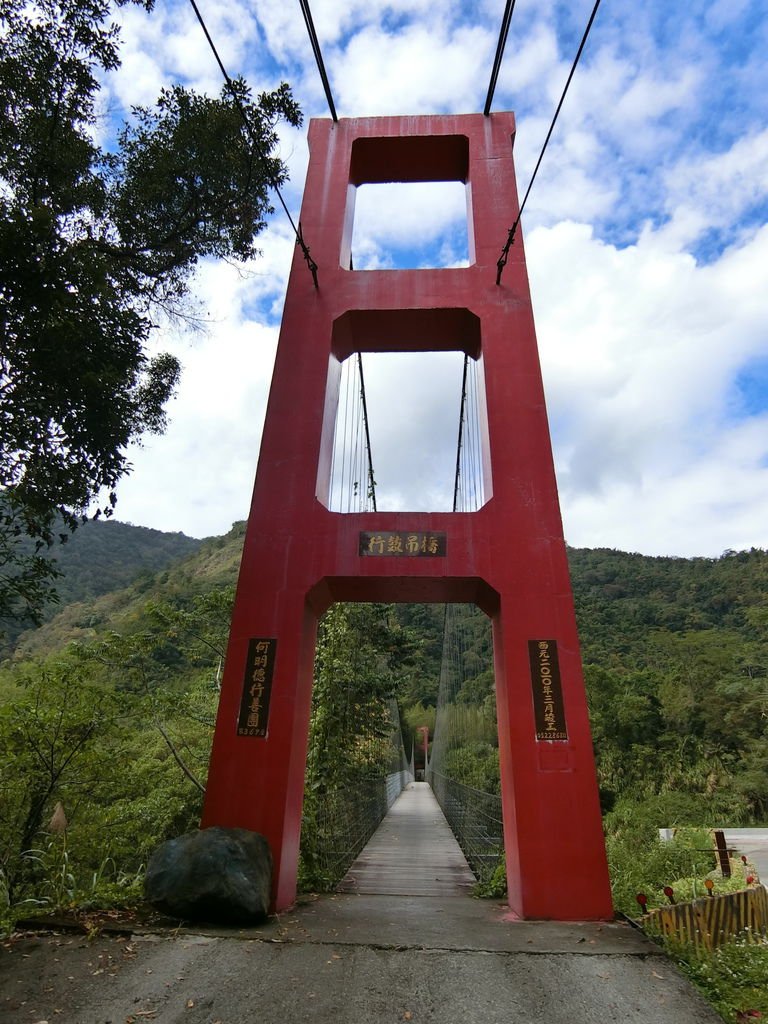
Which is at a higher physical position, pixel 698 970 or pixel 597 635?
pixel 597 635

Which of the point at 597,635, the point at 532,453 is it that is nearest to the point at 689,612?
the point at 597,635

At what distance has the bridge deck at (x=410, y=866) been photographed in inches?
200

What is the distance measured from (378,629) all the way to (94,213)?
633cm

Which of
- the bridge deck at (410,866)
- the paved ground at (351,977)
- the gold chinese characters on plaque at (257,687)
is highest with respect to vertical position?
the gold chinese characters on plaque at (257,687)

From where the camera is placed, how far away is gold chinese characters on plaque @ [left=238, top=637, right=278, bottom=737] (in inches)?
161

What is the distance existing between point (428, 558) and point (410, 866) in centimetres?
405

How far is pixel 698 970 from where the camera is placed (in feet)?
9.26

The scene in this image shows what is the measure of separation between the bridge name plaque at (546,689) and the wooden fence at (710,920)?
1117 millimetres

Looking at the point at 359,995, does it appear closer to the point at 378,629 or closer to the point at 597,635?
the point at 378,629

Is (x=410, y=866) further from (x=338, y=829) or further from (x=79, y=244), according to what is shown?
(x=79, y=244)

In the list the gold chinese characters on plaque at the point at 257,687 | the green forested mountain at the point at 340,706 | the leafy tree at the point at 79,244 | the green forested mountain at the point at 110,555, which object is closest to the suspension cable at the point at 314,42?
the leafy tree at the point at 79,244

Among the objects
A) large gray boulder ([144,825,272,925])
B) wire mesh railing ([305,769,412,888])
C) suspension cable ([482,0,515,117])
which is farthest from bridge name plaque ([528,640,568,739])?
suspension cable ([482,0,515,117])

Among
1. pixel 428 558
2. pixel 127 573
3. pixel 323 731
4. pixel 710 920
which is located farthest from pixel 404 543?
pixel 127 573

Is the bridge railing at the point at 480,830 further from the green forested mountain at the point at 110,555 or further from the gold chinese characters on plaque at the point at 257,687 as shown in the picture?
the green forested mountain at the point at 110,555
